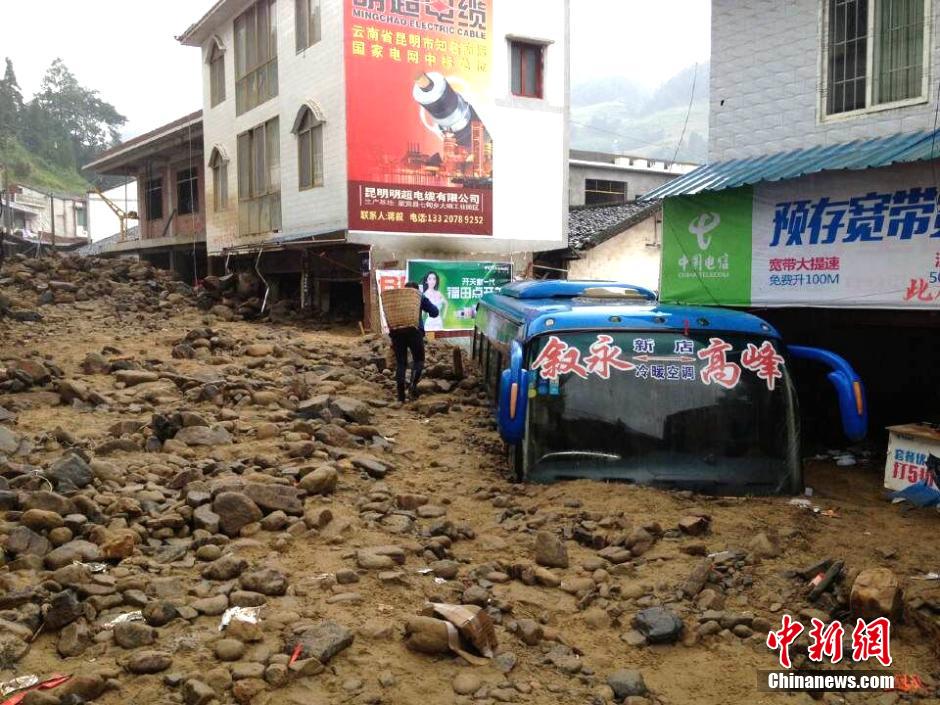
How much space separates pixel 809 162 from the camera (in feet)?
27.7

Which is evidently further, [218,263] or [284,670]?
[218,263]

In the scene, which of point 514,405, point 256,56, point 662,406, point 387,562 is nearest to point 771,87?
point 662,406

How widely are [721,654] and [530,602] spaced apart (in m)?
1.07

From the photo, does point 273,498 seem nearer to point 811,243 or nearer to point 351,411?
point 351,411

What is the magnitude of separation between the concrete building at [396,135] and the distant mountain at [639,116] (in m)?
82.1

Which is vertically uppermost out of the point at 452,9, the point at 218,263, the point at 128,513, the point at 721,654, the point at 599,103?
the point at 599,103

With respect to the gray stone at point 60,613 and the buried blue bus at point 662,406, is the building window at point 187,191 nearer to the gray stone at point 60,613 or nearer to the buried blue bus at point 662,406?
the buried blue bus at point 662,406

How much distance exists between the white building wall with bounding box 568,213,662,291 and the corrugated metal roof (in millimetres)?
10586

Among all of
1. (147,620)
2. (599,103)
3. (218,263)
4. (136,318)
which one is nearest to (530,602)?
(147,620)

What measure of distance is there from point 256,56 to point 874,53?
16.3 metres

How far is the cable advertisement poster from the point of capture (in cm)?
1675

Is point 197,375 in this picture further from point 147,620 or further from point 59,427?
point 147,620

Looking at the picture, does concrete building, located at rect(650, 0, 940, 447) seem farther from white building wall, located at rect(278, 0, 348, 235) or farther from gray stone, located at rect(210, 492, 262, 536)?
white building wall, located at rect(278, 0, 348, 235)

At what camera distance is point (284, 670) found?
11.7ft
